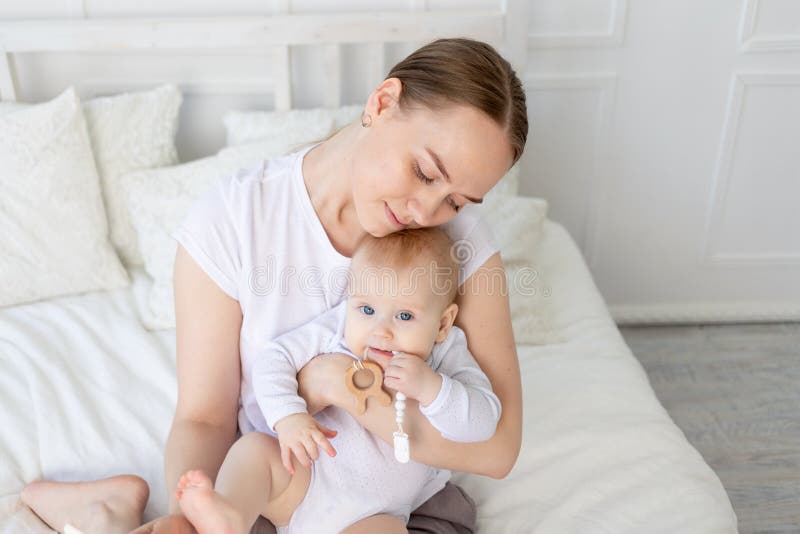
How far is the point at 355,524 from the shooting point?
112cm

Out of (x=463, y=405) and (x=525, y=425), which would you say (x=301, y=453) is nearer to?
(x=463, y=405)

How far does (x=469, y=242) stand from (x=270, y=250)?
34cm

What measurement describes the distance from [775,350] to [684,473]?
4.92ft

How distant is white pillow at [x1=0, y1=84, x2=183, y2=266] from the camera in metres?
2.07

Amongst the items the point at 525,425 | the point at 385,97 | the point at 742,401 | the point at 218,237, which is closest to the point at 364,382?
the point at 218,237

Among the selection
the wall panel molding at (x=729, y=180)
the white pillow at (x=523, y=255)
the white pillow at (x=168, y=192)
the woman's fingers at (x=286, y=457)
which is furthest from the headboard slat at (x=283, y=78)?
the wall panel molding at (x=729, y=180)

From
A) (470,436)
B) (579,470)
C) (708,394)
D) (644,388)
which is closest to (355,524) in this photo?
(470,436)

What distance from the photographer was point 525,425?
155 centimetres

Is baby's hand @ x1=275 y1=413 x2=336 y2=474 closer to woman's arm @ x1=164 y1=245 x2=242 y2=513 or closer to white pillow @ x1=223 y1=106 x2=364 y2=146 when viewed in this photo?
woman's arm @ x1=164 y1=245 x2=242 y2=513

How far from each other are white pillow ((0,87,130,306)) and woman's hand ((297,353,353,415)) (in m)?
1.10

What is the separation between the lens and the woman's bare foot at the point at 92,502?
1229 mm

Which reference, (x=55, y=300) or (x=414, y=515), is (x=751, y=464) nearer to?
(x=414, y=515)

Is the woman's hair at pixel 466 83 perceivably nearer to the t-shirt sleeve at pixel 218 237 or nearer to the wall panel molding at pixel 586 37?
the t-shirt sleeve at pixel 218 237

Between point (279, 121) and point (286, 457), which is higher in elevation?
point (279, 121)
